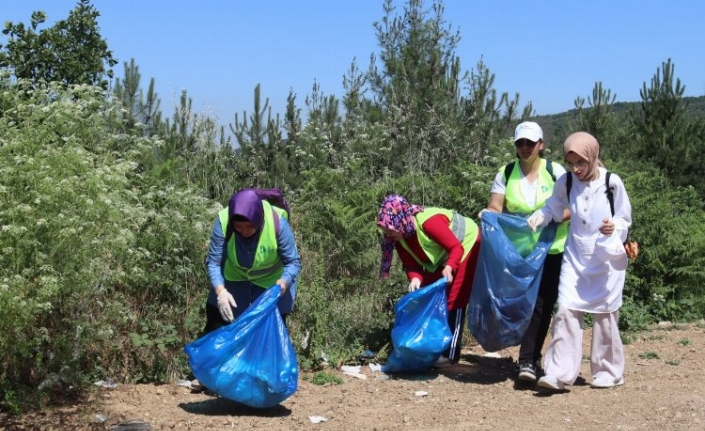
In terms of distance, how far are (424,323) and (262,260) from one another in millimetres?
1385

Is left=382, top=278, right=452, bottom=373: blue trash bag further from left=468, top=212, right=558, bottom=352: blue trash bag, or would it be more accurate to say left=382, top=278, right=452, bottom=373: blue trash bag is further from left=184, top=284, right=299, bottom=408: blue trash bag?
left=184, top=284, right=299, bottom=408: blue trash bag

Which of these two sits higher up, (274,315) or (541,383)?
(274,315)

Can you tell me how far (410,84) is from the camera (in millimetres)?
12352

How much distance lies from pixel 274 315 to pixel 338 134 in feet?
18.9

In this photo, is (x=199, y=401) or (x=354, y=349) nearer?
(x=199, y=401)

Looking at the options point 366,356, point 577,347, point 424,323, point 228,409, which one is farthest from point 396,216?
point 228,409

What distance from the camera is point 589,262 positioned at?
5773mm

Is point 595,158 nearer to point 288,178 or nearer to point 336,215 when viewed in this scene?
point 336,215

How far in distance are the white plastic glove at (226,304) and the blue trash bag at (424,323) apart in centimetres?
143

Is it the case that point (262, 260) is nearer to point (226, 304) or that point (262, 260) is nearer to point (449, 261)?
point (226, 304)

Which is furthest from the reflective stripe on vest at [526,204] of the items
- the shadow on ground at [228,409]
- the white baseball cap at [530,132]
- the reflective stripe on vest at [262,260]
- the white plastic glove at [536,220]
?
the shadow on ground at [228,409]

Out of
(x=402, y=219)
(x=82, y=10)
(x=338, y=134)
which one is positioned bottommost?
(x=402, y=219)

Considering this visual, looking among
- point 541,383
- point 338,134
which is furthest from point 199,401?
point 338,134

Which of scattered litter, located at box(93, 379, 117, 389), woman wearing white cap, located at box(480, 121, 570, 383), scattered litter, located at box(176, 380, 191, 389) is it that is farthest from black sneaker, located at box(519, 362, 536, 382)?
scattered litter, located at box(93, 379, 117, 389)
